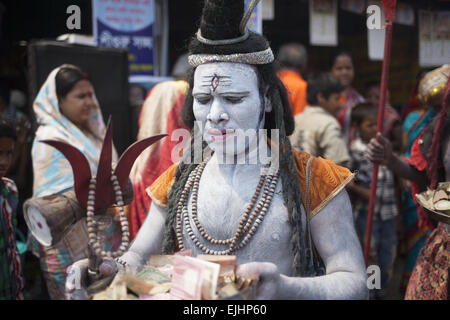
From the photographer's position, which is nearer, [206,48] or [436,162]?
[206,48]

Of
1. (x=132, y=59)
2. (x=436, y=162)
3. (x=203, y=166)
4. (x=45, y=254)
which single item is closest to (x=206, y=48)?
(x=203, y=166)

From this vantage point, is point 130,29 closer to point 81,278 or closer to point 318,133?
point 318,133

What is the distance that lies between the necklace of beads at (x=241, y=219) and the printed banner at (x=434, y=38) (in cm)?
339

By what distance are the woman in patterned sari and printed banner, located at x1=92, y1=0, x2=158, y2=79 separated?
39.5 inches

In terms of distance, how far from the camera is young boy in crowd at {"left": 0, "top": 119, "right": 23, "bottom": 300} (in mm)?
3123

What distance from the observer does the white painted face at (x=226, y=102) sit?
190 centimetres

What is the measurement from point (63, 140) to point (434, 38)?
350cm

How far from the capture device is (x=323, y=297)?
173 cm

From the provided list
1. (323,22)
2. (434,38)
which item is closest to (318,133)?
(323,22)

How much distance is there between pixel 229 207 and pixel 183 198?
194 mm

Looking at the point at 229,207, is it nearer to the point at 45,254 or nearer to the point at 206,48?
the point at 206,48

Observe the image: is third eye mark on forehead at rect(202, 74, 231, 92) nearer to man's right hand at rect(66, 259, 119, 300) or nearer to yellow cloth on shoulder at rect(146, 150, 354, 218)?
yellow cloth on shoulder at rect(146, 150, 354, 218)

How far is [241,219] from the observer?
192 cm

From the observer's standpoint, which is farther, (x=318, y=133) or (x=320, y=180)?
(x=318, y=133)
